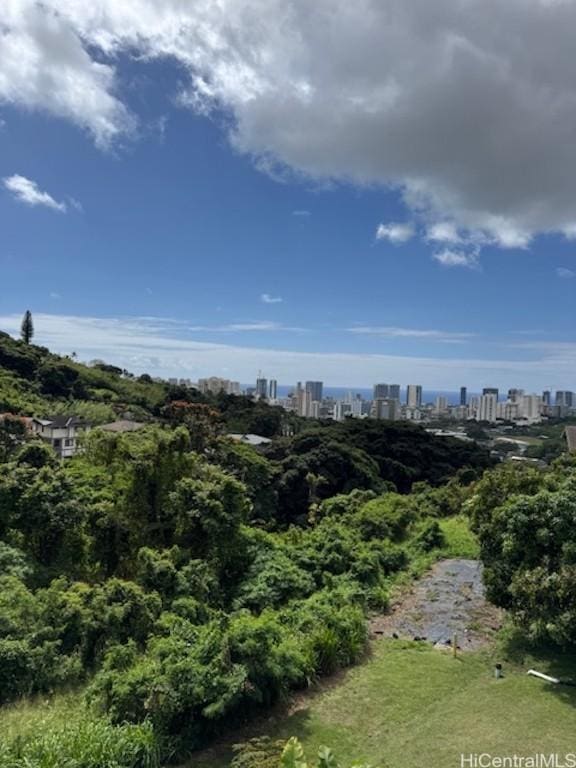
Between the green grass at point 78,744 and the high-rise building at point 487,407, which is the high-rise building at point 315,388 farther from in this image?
the green grass at point 78,744

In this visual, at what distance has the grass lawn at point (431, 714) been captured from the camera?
557 cm

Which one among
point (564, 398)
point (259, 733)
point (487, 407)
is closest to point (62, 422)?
point (259, 733)

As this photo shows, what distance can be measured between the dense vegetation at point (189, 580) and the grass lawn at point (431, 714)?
473 mm

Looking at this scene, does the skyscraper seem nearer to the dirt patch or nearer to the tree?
the tree

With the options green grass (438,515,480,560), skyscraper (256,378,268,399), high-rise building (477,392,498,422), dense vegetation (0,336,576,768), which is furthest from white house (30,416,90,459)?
skyscraper (256,378,268,399)

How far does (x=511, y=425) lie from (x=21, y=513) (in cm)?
9816

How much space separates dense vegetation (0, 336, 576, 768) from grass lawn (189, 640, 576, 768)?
18.6 inches

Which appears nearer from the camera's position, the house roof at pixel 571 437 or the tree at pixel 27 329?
the house roof at pixel 571 437

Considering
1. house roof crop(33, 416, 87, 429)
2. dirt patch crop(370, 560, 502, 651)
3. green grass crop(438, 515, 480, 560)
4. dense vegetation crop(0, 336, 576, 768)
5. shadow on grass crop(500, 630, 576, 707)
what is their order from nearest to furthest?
dense vegetation crop(0, 336, 576, 768), shadow on grass crop(500, 630, 576, 707), dirt patch crop(370, 560, 502, 651), green grass crop(438, 515, 480, 560), house roof crop(33, 416, 87, 429)

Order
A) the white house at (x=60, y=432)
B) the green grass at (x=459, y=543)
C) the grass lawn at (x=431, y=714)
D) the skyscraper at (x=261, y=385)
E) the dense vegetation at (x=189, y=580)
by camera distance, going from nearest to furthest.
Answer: the grass lawn at (x=431, y=714), the dense vegetation at (x=189, y=580), the green grass at (x=459, y=543), the white house at (x=60, y=432), the skyscraper at (x=261, y=385)

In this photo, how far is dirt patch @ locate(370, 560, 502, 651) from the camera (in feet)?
28.8

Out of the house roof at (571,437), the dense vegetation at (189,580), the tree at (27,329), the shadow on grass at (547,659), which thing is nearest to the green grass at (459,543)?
the dense vegetation at (189,580)

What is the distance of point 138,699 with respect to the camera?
5.93 meters

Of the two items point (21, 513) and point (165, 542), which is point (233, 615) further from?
point (21, 513)
